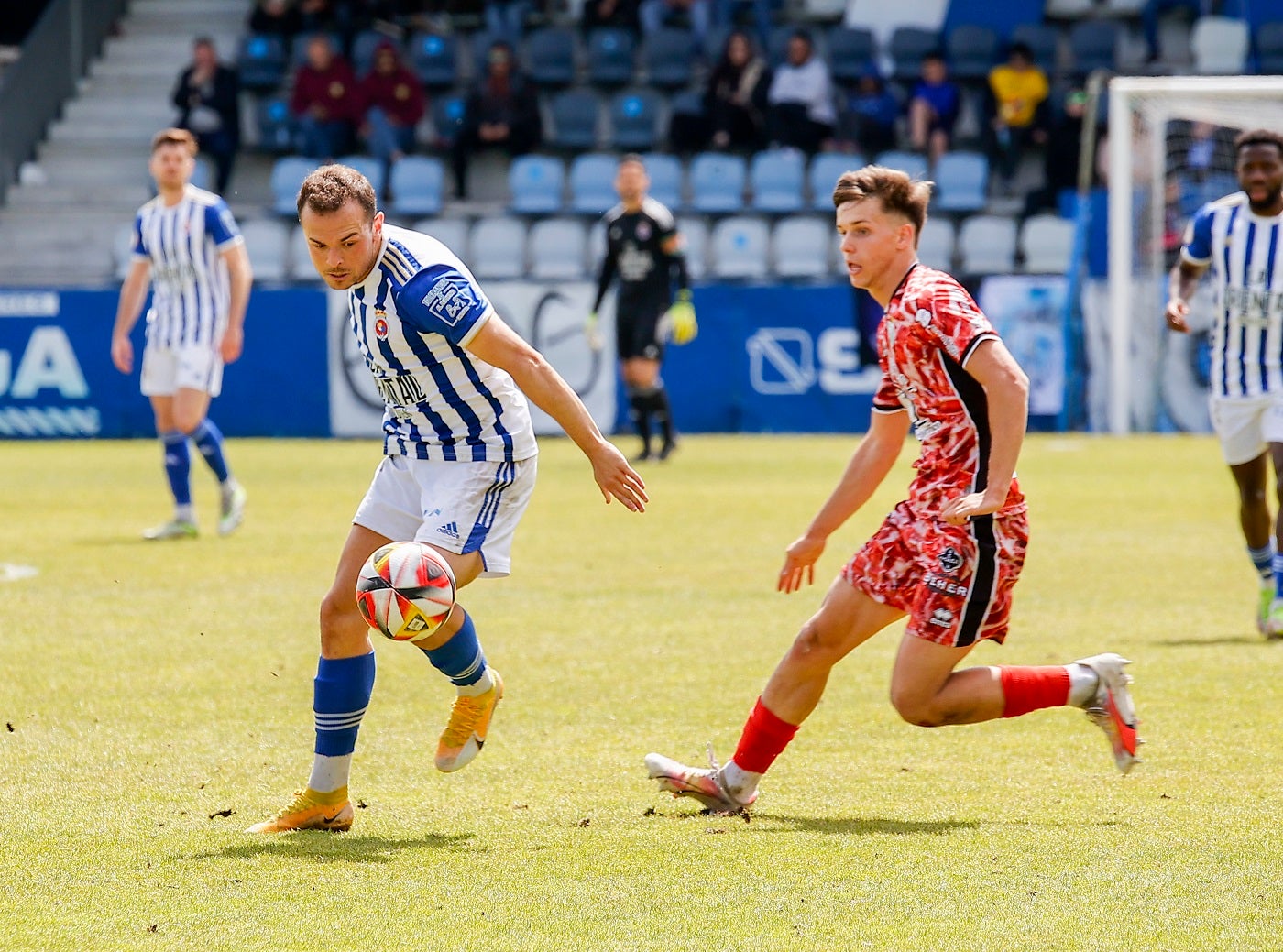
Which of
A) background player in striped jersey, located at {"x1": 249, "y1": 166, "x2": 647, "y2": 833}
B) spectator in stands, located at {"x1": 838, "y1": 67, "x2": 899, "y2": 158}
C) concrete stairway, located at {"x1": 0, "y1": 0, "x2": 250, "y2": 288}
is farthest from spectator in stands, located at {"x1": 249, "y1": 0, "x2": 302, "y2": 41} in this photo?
background player in striped jersey, located at {"x1": 249, "y1": 166, "x2": 647, "y2": 833}

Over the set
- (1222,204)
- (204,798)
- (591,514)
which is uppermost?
(1222,204)

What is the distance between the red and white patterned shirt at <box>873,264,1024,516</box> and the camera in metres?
4.54

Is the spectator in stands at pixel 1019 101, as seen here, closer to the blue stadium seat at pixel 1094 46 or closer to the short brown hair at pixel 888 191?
the blue stadium seat at pixel 1094 46

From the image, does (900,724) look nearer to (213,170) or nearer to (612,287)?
(612,287)

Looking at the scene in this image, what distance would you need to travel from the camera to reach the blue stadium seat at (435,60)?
22.7 meters

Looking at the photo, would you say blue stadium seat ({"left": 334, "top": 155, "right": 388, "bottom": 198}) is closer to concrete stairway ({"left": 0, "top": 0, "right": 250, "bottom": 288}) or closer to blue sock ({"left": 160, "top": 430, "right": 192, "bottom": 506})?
concrete stairway ({"left": 0, "top": 0, "right": 250, "bottom": 288})

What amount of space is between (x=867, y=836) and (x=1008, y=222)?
56.5ft

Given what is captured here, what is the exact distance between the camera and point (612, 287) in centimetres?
1873

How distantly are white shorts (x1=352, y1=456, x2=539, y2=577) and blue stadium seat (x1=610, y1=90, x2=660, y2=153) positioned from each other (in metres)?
17.8

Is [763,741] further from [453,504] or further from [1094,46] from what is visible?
[1094,46]

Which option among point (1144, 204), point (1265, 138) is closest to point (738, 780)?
point (1265, 138)

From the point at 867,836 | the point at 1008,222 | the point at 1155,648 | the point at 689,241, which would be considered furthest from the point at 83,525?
the point at 1008,222

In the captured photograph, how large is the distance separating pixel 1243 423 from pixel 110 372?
1350 centimetres

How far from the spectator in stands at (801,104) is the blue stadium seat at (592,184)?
2.01m
